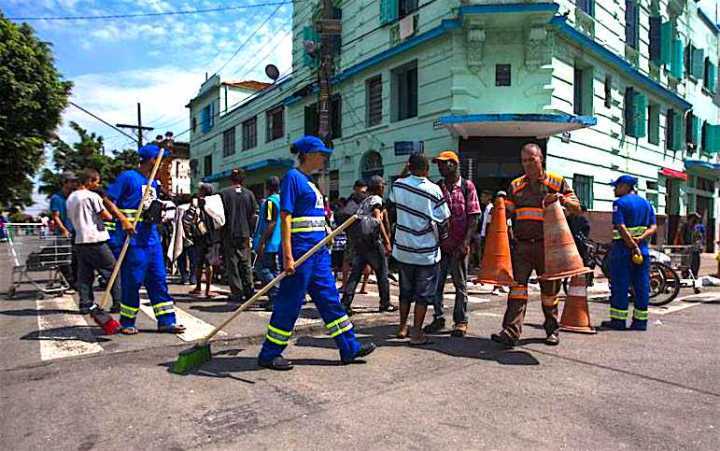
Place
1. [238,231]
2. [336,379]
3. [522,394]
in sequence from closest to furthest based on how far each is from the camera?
[522,394], [336,379], [238,231]

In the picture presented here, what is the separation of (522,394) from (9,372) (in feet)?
13.7

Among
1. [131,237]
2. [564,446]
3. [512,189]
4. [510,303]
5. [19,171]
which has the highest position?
[19,171]

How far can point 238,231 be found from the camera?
26.1 feet

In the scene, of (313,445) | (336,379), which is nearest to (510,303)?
(336,379)

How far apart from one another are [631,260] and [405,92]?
11.2 m

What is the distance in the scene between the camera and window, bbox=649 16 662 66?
20062mm

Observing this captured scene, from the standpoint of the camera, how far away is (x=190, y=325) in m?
6.23

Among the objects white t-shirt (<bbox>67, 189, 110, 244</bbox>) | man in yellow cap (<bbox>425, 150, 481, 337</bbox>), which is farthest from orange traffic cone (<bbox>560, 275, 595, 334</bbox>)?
white t-shirt (<bbox>67, 189, 110, 244</bbox>)

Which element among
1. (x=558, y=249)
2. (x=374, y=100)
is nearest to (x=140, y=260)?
(x=558, y=249)

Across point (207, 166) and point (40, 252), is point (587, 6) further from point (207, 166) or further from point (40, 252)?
point (207, 166)

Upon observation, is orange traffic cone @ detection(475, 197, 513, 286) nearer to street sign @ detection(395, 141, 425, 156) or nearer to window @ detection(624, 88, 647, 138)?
street sign @ detection(395, 141, 425, 156)

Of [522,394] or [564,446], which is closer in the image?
[564,446]

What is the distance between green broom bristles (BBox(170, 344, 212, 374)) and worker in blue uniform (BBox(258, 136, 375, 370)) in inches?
19.5

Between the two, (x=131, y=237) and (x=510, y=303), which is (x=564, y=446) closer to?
(x=510, y=303)
